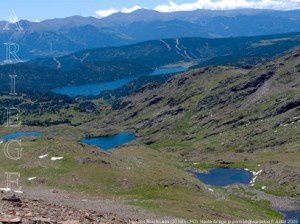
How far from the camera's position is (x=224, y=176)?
18000 cm

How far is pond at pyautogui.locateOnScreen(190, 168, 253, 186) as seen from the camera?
16838 centimetres

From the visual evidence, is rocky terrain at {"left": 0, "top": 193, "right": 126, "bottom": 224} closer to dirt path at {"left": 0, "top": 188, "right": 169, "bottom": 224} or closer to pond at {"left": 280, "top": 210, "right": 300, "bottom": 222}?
dirt path at {"left": 0, "top": 188, "right": 169, "bottom": 224}

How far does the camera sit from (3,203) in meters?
53.8

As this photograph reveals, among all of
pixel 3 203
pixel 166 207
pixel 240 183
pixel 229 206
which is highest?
pixel 3 203

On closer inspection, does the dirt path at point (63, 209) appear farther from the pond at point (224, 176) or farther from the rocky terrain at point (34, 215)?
the pond at point (224, 176)

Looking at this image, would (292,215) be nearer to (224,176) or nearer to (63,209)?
(224,176)

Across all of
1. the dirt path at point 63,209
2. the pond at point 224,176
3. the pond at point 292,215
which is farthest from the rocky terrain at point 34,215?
the pond at point 224,176

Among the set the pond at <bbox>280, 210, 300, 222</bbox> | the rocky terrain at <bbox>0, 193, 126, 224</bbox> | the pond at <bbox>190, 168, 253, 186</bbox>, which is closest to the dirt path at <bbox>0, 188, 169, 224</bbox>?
the rocky terrain at <bbox>0, 193, 126, 224</bbox>

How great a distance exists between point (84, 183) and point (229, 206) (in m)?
30.4

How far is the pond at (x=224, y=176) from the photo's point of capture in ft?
552

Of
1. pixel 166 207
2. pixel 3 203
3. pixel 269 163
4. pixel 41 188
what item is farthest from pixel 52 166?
pixel 269 163

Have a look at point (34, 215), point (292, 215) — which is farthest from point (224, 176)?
point (34, 215)

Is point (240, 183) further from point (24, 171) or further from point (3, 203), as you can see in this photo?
point (3, 203)

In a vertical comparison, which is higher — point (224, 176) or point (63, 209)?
point (63, 209)
